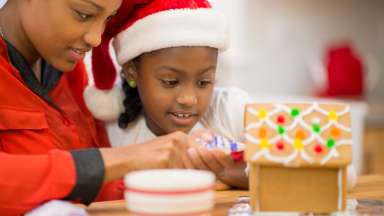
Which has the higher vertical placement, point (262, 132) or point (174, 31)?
point (174, 31)

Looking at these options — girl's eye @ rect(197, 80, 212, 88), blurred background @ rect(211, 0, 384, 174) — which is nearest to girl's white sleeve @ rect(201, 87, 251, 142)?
girl's eye @ rect(197, 80, 212, 88)


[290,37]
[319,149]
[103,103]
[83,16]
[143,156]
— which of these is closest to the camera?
[319,149]

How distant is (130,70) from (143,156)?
0.50m

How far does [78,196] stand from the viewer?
105 cm

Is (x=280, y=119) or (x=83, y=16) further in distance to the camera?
(x=83, y=16)

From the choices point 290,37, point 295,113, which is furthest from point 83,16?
point 290,37

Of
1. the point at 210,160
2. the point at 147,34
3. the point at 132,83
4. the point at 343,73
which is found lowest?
the point at 343,73

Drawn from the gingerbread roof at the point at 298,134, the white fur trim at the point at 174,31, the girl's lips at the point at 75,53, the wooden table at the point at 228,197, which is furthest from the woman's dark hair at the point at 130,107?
the gingerbread roof at the point at 298,134

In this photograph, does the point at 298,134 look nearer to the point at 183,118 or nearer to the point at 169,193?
the point at 169,193

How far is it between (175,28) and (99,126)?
332mm

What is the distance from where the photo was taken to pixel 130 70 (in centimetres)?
156

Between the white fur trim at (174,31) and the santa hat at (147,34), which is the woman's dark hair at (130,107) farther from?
the white fur trim at (174,31)

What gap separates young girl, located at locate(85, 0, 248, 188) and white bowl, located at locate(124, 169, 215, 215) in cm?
58

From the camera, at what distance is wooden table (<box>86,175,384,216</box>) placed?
3.55ft
